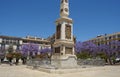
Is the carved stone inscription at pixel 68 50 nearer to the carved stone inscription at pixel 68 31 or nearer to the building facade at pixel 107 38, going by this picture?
the carved stone inscription at pixel 68 31

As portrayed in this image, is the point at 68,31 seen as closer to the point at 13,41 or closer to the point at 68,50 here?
the point at 68,50

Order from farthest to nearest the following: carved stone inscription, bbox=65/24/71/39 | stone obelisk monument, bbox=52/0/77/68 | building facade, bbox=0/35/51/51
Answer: building facade, bbox=0/35/51/51 → carved stone inscription, bbox=65/24/71/39 → stone obelisk monument, bbox=52/0/77/68

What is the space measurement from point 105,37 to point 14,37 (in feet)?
142

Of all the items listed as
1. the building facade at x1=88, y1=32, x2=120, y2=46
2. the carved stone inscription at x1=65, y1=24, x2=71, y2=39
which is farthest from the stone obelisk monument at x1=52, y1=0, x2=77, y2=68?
Answer: the building facade at x1=88, y1=32, x2=120, y2=46

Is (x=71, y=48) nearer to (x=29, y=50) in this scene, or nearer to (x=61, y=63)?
(x=61, y=63)

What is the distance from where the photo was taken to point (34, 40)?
7731 cm

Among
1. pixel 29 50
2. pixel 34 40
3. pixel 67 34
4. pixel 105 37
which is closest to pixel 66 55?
pixel 67 34

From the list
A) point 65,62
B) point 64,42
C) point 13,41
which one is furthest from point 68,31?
point 13,41

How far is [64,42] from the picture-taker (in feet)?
70.7

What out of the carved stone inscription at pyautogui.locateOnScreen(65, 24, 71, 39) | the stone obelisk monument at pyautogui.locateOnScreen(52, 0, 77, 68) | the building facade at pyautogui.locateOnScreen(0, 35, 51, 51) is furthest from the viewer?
the building facade at pyautogui.locateOnScreen(0, 35, 51, 51)

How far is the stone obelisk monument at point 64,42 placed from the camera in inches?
835

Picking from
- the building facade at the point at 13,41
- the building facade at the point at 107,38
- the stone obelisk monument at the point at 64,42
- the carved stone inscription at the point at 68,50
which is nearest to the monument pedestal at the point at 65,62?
the stone obelisk monument at the point at 64,42

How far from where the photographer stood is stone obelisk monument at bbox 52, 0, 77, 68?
69.6 feet

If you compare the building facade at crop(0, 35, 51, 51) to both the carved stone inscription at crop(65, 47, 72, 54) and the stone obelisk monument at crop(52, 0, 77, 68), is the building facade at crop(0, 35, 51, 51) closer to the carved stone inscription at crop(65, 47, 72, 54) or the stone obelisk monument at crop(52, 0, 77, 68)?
the stone obelisk monument at crop(52, 0, 77, 68)
